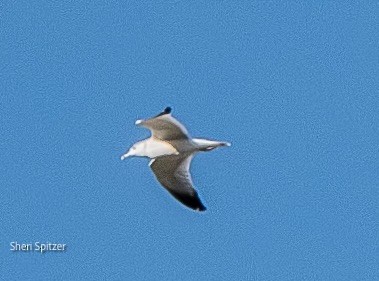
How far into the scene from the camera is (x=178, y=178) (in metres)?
16.3

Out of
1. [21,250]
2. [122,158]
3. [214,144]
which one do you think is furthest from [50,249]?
[214,144]

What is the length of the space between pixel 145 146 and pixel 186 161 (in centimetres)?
116

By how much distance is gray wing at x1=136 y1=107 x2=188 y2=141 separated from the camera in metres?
14.3

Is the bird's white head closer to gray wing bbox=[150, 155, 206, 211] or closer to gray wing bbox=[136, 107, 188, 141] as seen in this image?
gray wing bbox=[136, 107, 188, 141]

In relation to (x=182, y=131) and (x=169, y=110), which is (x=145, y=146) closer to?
(x=182, y=131)

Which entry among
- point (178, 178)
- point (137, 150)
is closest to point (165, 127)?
point (137, 150)

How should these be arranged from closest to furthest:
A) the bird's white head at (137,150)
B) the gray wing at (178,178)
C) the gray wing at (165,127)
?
the gray wing at (165,127)
the bird's white head at (137,150)
the gray wing at (178,178)

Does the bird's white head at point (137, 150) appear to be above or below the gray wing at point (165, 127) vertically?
above

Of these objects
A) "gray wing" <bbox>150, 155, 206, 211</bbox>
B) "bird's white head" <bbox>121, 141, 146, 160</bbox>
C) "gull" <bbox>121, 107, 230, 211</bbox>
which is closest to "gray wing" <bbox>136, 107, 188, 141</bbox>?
"gull" <bbox>121, 107, 230, 211</bbox>

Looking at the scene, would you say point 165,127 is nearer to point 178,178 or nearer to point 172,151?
point 172,151

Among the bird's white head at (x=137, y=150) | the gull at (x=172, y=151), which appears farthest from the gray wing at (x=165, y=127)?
the bird's white head at (x=137, y=150)

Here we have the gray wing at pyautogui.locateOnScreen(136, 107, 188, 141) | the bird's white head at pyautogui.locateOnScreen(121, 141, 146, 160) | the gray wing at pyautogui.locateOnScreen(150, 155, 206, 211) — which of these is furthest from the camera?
the gray wing at pyautogui.locateOnScreen(150, 155, 206, 211)

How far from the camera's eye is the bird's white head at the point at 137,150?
1520 cm

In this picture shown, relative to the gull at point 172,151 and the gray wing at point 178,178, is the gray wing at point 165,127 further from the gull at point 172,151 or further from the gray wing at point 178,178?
the gray wing at point 178,178
